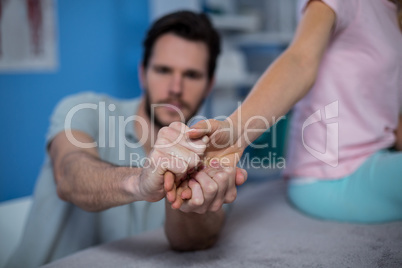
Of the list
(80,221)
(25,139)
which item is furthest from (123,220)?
(25,139)

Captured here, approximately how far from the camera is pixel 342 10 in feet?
2.79

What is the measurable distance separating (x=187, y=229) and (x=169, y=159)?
245 mm

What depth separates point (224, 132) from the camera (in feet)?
2.35

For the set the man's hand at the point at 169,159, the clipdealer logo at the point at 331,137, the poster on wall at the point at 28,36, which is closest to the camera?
the man's hand at the point at 169,159

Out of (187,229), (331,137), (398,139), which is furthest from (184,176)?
(398,139)

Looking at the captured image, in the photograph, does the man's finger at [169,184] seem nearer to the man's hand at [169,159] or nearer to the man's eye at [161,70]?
the man's hand at [169,159]

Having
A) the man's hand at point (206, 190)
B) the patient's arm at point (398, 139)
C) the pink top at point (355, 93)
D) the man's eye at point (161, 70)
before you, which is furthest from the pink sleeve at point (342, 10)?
the man's eye at point (161, 70)

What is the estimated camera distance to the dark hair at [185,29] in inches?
58.1

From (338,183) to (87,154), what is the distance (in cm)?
65

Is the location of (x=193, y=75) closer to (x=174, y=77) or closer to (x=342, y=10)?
(x=174, y=77)

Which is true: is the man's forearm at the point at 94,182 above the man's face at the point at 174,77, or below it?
below

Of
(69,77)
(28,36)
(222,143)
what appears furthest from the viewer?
(69,77)

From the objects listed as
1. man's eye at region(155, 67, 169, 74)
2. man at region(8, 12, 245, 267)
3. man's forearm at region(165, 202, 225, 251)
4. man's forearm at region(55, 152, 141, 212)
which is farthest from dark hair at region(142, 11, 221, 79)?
man's forearm at region(165, 202, 225, 251)

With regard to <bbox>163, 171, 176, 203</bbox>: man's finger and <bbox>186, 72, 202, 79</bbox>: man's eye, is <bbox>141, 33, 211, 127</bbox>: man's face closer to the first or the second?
<bbox>186, 72, 202, 79</bbox>: man's eye
